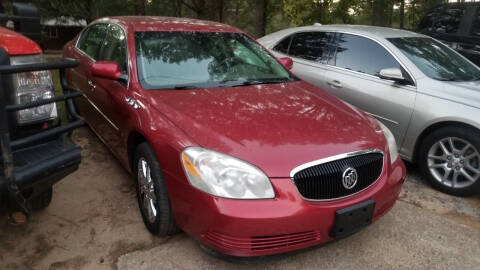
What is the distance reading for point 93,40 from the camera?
14.6 ft

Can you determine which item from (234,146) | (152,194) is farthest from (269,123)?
(152,194)

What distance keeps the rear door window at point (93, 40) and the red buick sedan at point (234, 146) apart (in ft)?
1.75

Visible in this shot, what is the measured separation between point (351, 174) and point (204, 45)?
189 cm

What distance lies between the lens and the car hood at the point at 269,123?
7.48 ft

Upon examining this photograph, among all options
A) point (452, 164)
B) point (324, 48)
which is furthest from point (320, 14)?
point (452, 164)

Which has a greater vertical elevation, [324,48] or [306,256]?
[324,48]

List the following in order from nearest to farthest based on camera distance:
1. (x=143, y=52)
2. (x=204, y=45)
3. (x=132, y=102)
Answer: (x=132, y=102), (x=143, y=52), (x=204, y=45)

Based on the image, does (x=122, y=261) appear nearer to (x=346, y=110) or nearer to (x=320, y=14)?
(x=346, y=110)

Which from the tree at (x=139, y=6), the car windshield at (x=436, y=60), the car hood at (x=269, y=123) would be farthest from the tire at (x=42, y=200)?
the tree at (x=139, y=6)

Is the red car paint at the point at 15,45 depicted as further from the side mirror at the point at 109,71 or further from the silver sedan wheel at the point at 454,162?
the silver sedan wheel at the point at 454,162

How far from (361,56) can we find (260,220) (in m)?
3.10

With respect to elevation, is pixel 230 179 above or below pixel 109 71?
below

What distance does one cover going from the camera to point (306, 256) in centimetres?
268

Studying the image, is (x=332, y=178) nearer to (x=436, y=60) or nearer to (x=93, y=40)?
(x=436, y=60)
